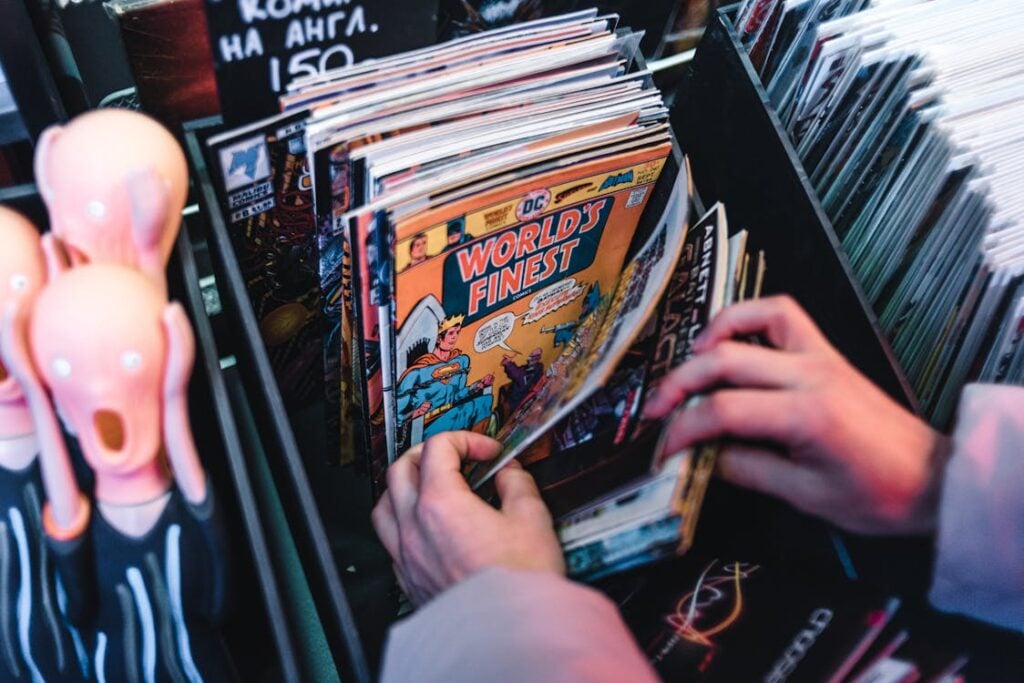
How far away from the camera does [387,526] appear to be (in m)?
0.94

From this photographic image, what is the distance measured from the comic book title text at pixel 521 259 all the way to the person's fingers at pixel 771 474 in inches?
13.6

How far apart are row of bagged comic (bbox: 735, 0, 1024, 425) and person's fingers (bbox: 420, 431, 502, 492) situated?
571mm

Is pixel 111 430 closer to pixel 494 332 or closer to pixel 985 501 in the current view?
pixel 494 332

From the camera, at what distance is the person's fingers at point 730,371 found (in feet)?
2.44

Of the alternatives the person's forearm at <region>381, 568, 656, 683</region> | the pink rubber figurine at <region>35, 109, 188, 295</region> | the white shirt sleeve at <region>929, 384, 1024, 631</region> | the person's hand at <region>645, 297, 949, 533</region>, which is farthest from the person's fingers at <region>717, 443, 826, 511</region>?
the pink rubber figurine at <region>35, 109, 188, 295</region>

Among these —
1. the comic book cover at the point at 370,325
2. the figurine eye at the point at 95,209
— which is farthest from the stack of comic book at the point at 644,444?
the figurine eye at the point at 95,209

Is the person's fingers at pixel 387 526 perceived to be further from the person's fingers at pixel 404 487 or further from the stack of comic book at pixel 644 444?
the stack of comic book at pixel 644 444

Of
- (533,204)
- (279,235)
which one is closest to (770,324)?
(533,204)

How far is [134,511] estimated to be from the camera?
0.75m

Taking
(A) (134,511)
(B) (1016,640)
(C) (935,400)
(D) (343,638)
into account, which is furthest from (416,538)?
(B) (1016,640)

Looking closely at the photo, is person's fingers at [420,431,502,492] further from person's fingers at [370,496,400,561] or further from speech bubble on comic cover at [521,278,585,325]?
speech bubble on comic cover at [521,278,585,325]

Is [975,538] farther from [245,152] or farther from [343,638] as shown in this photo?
[245,152]

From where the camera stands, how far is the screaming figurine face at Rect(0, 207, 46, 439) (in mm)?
705

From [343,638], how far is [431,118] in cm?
57
